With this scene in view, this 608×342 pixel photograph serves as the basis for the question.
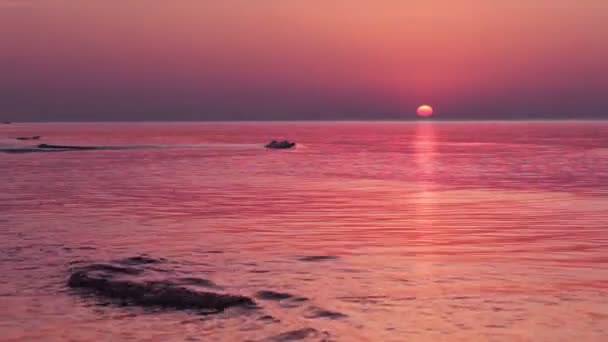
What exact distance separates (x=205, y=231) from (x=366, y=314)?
10.4m

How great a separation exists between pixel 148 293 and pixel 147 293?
0.02m

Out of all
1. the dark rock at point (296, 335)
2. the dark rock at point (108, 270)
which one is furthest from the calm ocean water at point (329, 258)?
the dark rock at point (108, 270)

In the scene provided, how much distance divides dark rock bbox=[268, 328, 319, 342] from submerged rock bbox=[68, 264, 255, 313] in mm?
1687

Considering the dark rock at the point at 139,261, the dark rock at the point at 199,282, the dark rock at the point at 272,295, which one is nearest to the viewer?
the dark rock at the point at 272,295

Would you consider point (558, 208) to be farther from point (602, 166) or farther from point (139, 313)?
point (602, 166)

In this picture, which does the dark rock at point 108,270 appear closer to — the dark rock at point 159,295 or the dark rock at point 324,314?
the dark rock at point 159,295

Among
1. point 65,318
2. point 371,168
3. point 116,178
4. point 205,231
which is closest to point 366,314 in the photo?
point 65,318

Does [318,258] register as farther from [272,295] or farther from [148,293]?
[148,293]

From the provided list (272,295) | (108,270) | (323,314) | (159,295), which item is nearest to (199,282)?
(159,295)

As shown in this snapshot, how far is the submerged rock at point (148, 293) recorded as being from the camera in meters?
12.2

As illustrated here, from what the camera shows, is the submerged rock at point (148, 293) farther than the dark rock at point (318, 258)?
No

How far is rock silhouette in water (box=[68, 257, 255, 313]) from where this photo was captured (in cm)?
1216

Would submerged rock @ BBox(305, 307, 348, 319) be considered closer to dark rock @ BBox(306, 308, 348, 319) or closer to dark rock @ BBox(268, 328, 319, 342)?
dark rock @ BBox(306, 308, 348, 319)

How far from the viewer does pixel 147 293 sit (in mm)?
12617
